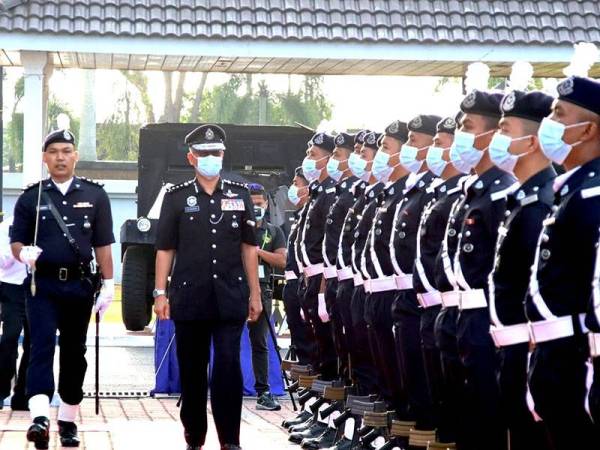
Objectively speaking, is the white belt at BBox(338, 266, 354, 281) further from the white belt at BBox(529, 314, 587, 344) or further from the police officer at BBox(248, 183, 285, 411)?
the white belt at BBox(529, 314, 587, 344)

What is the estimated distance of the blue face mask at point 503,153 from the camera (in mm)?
7938

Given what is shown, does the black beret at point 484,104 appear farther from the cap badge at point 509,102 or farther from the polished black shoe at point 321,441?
the polished black shoe at point 321,441

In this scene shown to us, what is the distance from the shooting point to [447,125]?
397 inches

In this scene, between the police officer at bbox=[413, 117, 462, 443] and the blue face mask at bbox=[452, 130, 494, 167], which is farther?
the police officer at bbox=[413, 117, 462, 443]

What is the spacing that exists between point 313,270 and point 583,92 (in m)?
6.53

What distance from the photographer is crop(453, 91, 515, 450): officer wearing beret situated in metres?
8.27

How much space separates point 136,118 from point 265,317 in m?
57.2

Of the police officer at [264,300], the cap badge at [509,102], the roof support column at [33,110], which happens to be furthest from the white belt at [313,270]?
the roof support column at [33,110]

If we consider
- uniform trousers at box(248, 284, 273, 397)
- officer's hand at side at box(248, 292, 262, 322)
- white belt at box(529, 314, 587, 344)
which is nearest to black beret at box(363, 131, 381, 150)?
officer's hand at side at box(248, 292, 262, 322)

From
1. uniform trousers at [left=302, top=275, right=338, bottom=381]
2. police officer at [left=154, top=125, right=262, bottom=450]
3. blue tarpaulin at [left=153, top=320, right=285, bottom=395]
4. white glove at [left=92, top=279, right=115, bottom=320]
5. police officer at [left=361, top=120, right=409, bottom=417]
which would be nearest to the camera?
police officer at [left=361, top=120, right=409, bottom=417]

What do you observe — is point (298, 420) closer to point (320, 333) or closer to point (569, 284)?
point (320, 333)

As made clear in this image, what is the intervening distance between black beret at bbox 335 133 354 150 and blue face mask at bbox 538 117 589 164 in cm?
621

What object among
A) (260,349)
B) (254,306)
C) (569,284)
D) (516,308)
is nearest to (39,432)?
(254,306)

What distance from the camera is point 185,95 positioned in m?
74.5
